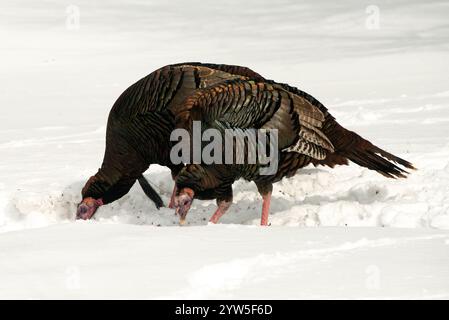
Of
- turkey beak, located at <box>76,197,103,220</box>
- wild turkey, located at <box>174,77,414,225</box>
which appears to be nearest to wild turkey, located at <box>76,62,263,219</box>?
turkey beak, located at <box>76,197,103,220</box>

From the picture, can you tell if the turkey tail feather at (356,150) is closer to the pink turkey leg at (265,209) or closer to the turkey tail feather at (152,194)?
the pink turkey leg at (265,209)

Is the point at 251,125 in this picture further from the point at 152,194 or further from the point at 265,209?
the point at 152,194

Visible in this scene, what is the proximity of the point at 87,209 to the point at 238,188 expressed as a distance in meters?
1.86

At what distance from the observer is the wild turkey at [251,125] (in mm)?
8430

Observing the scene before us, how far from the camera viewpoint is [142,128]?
29.7 feet

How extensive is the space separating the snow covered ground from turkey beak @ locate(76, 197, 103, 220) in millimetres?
222

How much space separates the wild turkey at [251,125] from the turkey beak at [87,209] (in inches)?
43.1

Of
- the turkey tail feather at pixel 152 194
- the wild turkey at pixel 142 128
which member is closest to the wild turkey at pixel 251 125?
the wild turkey at pixel 142 128

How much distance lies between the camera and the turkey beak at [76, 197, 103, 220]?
9273 mm

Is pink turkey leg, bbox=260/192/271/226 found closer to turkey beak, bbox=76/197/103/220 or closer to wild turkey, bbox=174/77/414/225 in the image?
wild turkey, bbox=174/77/414/225

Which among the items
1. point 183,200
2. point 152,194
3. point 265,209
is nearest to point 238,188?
point 152,194

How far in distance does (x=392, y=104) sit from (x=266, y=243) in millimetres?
9895

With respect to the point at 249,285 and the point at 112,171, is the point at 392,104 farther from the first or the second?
the point at 249,285
